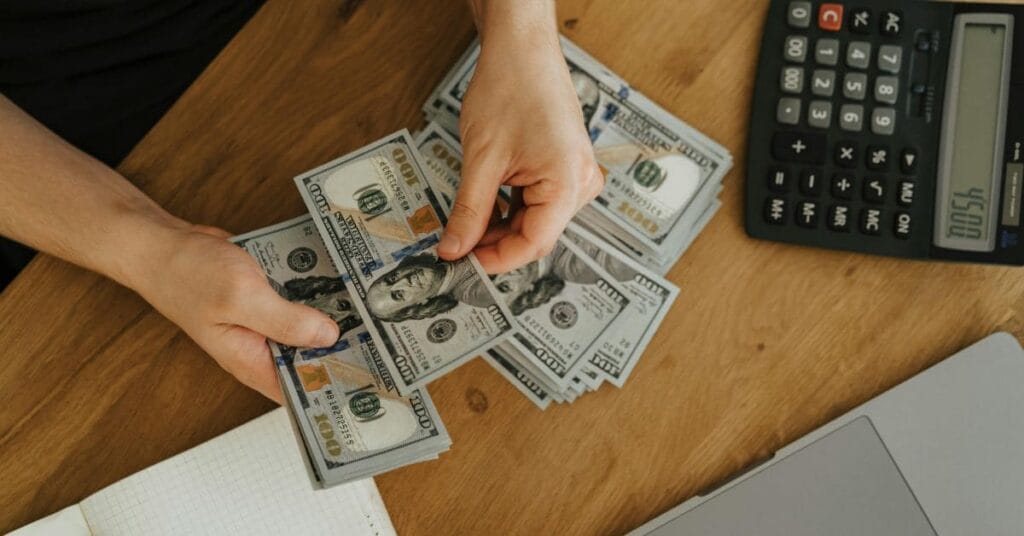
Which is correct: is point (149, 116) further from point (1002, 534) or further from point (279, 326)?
point (1002, 534)

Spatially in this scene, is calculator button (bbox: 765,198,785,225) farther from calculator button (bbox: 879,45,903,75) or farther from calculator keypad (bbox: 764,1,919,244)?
calculator button (bbox: 879,45,903,75)

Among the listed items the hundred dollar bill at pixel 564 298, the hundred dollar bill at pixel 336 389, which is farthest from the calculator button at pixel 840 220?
the hundred dollar bill at pixel 336 389

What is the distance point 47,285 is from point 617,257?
1.81 ft

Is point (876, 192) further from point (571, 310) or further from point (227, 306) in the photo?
point (227, 306)

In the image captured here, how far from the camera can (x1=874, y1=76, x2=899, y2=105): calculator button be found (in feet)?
2.53

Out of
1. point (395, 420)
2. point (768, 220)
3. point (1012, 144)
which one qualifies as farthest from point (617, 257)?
point (1012, 144)

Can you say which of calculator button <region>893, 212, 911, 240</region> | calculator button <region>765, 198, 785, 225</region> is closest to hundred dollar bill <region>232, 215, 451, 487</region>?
calculator button <region>765, 198, 785, 225</region>

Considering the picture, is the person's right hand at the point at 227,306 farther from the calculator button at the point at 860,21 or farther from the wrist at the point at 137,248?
the calculator button at the point at 860,21

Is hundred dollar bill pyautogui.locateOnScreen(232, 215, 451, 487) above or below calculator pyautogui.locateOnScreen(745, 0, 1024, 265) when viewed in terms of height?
below

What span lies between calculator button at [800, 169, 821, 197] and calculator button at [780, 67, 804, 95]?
84 millimetres

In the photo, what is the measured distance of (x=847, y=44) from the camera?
785 mm

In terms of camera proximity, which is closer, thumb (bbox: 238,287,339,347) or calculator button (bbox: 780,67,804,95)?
thumb (bbox: 238,287,339,347)

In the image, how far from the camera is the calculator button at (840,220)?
76 centimetres

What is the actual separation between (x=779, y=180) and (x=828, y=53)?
14cm
